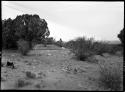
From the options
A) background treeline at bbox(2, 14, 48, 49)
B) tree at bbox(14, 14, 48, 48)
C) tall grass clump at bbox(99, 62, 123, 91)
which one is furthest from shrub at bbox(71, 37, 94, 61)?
tall grass clump at bbox(99, 62, 123, 91)

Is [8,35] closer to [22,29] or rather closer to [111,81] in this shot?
[22,29]

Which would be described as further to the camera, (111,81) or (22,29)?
(22,29)

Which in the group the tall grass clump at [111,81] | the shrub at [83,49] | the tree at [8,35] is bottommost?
the tall grass clump at [111,81]

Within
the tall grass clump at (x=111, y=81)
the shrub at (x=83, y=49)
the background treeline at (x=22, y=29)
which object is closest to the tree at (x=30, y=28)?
the background treeline at (x=22, y=29)

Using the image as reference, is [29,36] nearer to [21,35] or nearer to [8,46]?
[21,35]

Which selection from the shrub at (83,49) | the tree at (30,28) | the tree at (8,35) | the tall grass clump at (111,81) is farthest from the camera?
the tree at (8,35)

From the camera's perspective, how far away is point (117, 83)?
22.3 ft

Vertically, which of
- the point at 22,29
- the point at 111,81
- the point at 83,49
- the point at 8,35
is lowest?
the point at 111,81

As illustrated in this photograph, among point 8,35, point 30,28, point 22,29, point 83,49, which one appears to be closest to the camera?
point 83,49

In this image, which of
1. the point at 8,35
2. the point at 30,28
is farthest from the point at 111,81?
the point at 8,35

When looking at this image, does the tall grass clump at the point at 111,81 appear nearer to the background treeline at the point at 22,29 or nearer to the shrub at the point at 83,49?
the shrub at the point at 83,49

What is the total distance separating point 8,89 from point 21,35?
14.4 meters

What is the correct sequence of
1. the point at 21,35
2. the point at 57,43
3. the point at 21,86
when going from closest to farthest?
the point at 21,86
the point at 21,35
the point at 57,43

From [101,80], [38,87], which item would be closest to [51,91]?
[38,87]
